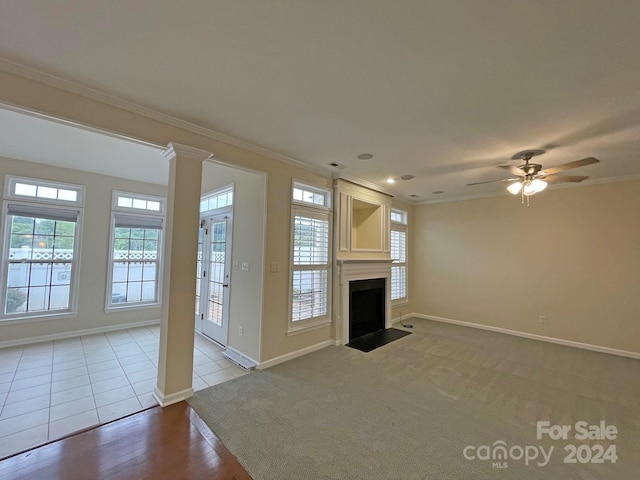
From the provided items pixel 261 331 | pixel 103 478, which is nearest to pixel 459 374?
pixel 261 331

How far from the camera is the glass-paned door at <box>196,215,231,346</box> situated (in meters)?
4.04

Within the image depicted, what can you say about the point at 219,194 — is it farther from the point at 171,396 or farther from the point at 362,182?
the point at 171,396

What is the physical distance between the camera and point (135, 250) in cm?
518

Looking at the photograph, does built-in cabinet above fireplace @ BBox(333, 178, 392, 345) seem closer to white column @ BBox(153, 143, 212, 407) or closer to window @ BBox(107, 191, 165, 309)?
white column @ BBox(153, 143, 212, 407)

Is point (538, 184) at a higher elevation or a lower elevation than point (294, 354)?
higher

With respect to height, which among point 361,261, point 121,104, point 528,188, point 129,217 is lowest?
point 361,261

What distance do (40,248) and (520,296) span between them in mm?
8148

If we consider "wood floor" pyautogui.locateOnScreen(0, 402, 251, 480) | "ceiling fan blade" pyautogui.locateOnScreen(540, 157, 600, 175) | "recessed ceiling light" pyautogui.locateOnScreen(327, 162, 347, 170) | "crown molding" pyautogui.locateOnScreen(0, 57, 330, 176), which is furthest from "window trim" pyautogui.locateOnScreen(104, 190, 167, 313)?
"ceiling fan blade" pyautogui.locateOnScreen(540, 157, 600, 175)

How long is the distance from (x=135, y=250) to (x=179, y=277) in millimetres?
3380

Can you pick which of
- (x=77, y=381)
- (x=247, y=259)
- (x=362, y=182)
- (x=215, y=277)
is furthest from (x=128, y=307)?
(x=362, y=182)

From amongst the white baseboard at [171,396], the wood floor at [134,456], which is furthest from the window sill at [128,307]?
the wood floor at [134,456]

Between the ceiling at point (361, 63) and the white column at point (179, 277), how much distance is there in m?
0.51

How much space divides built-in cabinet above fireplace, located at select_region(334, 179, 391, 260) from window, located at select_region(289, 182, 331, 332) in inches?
8.3

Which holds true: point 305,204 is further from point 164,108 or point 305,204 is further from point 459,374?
point 459,374
